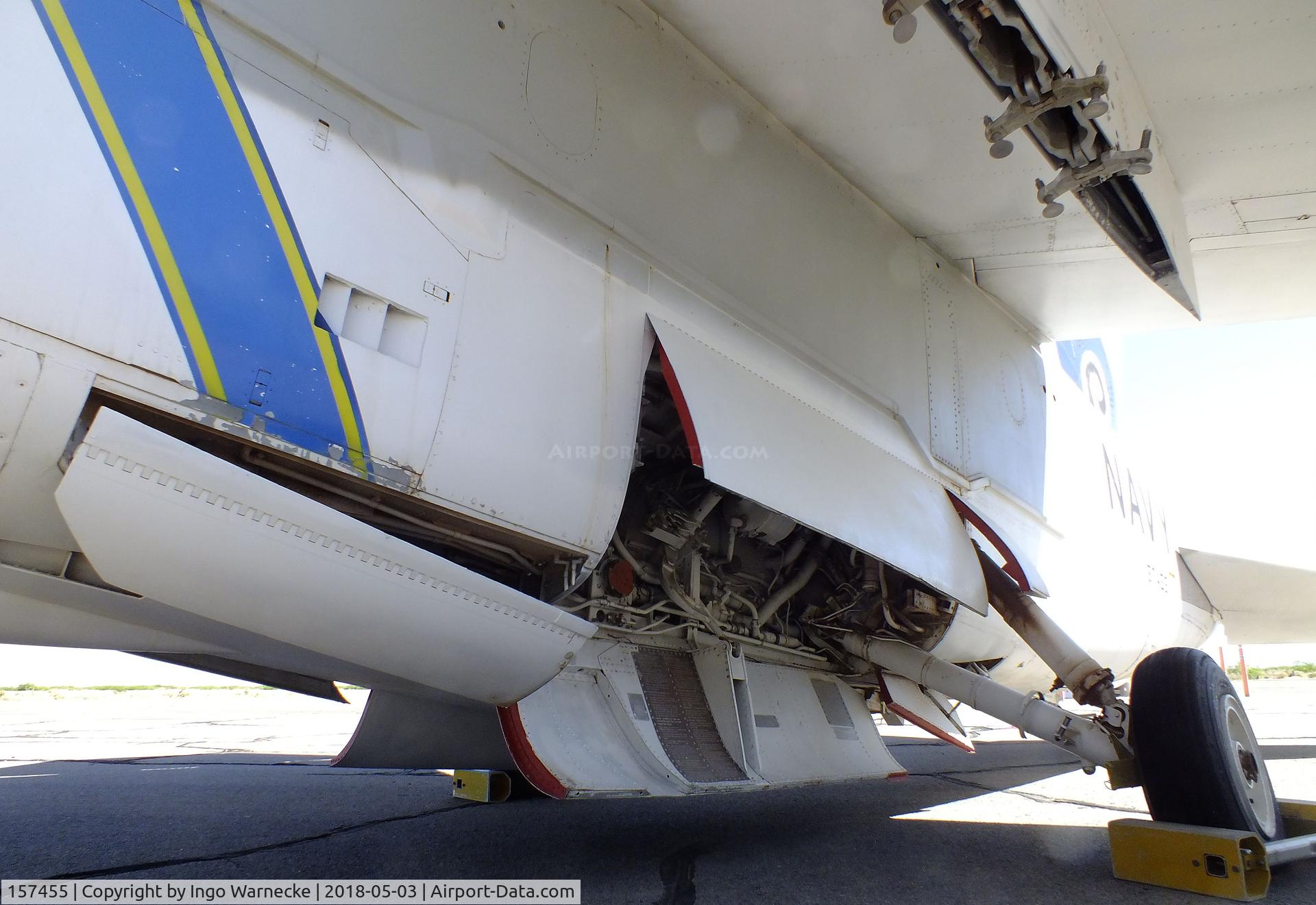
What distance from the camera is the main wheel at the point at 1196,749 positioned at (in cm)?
304

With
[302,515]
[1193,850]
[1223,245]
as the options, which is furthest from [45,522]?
[1223,245]

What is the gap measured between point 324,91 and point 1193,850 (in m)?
3.66

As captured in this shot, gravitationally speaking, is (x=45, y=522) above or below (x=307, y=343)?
below

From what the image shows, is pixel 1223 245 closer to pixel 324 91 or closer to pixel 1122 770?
pixel 1122 770

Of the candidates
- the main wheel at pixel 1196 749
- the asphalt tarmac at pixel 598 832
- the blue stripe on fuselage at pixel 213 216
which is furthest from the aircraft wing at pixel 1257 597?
the blue stripe on fuselage at pixel 213 216

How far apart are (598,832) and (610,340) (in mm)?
2265

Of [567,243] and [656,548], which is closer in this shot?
[567,243]

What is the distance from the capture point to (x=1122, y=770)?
11.4 feet

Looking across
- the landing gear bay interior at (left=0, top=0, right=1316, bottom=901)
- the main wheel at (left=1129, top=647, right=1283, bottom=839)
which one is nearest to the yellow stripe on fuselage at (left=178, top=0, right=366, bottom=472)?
the landing gear bay interior at (left=0, top=0, right=1316, bottom=901)

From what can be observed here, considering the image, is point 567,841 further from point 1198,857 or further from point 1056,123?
point 1056,123

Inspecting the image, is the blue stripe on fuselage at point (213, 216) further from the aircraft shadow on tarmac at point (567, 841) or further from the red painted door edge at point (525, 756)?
the aircraft shadow on tarmac at point (567, 841)

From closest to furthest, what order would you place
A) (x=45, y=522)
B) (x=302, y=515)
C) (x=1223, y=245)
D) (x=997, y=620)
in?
(x=45, y=522) → (x=302, y=515) → (x=1223, y=245) → (x=997, y=620)

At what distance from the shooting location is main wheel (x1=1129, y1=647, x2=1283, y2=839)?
120 inches

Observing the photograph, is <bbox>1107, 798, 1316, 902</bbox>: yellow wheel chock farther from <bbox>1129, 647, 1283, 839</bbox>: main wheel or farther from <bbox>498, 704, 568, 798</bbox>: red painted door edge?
<bbox>498, 704, 568, 798</bbox>: red painted door edge
